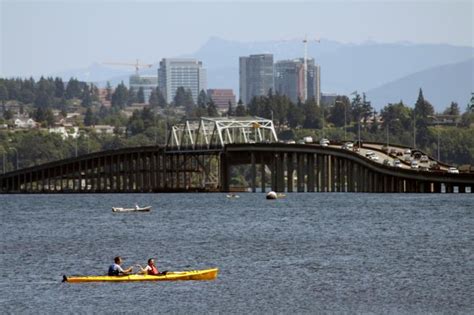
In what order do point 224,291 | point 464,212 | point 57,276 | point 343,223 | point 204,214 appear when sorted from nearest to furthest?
point 224,291 → point 57,276 → point 343,223 → point 464,212 → point 204,214

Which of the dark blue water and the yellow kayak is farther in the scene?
the yellow kayak

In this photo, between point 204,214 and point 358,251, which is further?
point 204,214

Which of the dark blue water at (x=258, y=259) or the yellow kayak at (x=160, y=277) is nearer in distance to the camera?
the dark blue water at (x=258, y=259)

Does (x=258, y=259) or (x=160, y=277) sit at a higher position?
(x=160, y=277)

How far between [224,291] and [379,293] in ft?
28.3

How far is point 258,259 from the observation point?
381 ft

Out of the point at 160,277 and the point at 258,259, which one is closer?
the point at 160,277

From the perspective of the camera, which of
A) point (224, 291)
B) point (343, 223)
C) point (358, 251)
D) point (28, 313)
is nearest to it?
point (28, 313)

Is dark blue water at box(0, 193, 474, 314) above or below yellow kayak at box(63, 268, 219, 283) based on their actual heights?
below

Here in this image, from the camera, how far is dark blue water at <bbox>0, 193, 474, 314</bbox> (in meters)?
92.2

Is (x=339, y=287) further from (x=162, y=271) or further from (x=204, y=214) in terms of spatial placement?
(x=204, y=214)

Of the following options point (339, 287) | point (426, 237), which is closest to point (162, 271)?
point (339, 287)

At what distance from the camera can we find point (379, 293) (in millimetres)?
94750

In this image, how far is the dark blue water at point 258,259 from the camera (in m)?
92.2
